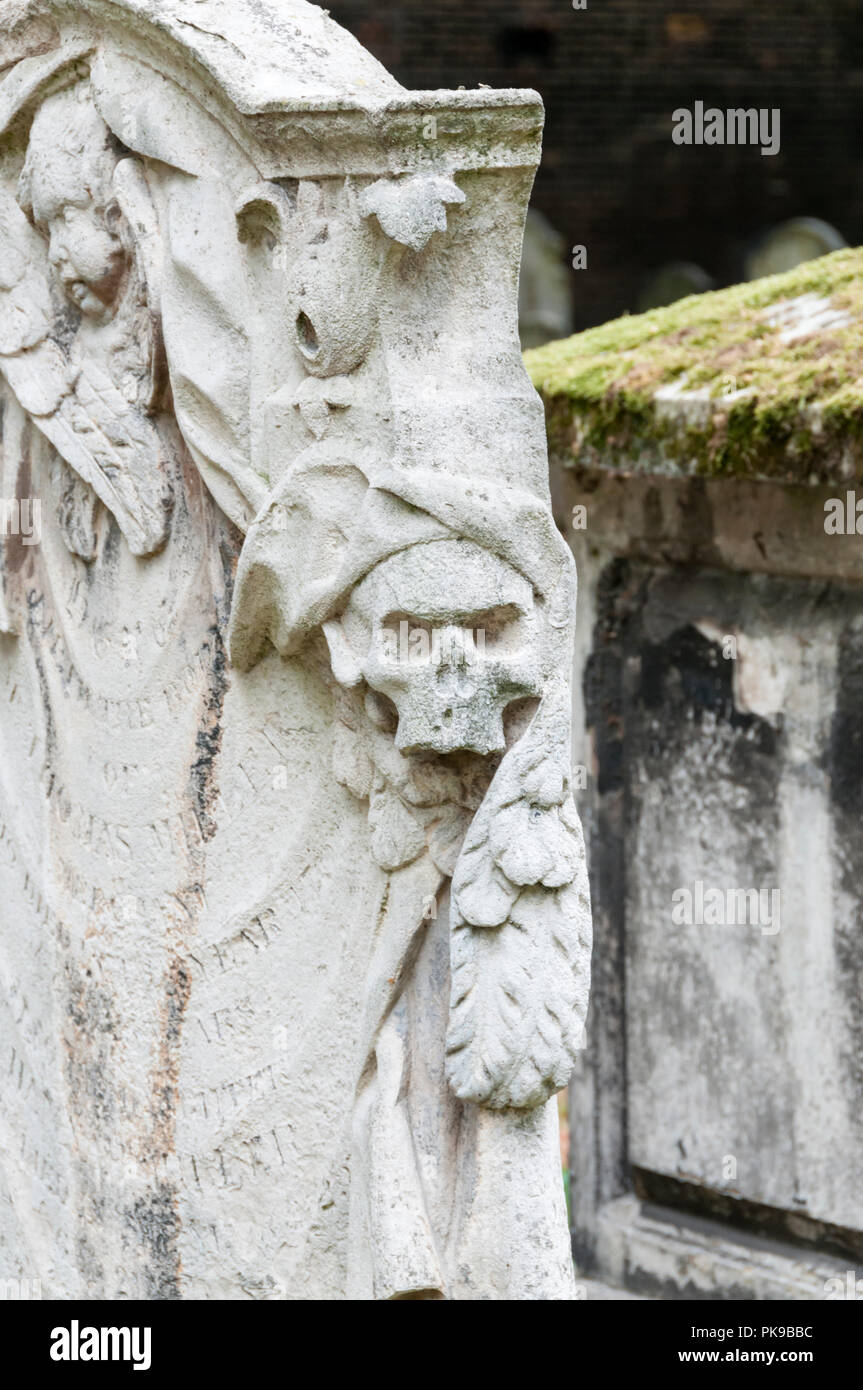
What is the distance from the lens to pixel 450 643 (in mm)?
2268

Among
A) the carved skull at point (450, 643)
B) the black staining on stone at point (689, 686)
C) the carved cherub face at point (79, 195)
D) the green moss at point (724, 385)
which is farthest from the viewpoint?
the black staining on stone at point (689, 686)

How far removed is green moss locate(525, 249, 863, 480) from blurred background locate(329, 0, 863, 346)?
7.28 meters

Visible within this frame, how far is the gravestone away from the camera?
229 centimetres

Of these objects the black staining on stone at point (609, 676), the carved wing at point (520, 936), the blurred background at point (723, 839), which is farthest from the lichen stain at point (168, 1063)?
the black staining on stone at point (609, 676)

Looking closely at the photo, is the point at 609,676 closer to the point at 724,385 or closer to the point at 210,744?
the point at 724,385

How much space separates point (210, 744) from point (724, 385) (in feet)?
6.45

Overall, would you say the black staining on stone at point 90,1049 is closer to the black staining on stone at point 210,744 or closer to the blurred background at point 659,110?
the black staining on stone at point 210,744

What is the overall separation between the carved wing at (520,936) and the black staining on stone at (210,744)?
0.42 metres

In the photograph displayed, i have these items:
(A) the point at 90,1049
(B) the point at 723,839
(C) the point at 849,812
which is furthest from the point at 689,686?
→ (A) the point at 90,1049

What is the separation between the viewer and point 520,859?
7.48 ft

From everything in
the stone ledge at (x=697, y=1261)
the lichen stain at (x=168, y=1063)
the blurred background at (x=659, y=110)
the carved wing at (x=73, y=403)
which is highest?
the blurred background at (x=659, y=110)

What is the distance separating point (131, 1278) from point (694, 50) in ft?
36.2

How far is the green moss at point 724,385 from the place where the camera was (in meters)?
3.98

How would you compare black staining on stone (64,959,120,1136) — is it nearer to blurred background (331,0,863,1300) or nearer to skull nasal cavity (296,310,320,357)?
skull nasal cavity (296,310,320,357)
